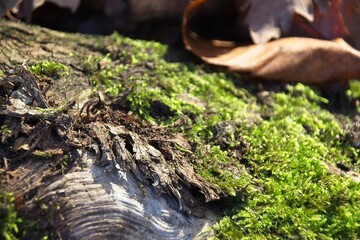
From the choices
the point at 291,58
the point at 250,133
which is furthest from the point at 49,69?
the point at 291,58

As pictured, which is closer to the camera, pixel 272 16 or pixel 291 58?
pixel 291 58

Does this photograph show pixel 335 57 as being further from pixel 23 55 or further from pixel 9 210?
pixel 9 210

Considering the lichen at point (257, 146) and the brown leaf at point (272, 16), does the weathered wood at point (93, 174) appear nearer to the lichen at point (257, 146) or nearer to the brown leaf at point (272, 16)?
the lichen at point (257, 146)

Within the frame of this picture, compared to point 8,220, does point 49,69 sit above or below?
above

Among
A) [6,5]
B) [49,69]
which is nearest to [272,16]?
[49,69]

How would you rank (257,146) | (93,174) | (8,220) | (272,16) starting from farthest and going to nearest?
1. (272,16)
2. (257,146)
3. (93,174)
4. (8,220)

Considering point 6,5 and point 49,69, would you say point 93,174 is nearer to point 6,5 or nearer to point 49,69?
point 49,69

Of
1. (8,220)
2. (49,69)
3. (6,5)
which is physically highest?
(6,5)

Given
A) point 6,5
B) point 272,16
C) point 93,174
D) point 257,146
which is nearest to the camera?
point 93,174
